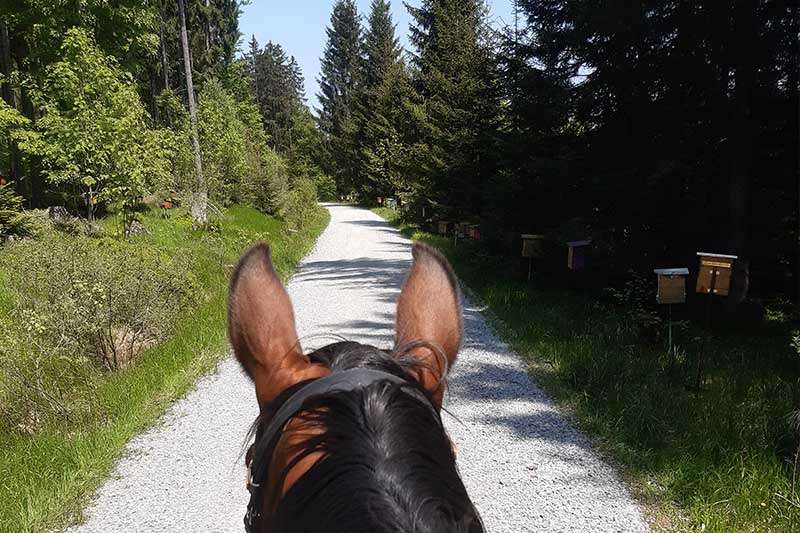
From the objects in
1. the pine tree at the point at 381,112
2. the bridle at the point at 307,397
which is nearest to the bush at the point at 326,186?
the pine tree at the point at 381,112

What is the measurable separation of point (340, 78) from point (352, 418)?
6508 cm

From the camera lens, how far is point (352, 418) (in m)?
0.87

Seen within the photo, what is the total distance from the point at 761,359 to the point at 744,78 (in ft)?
13.5

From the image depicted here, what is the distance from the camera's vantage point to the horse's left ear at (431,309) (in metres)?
1.33

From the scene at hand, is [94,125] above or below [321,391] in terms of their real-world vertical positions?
above

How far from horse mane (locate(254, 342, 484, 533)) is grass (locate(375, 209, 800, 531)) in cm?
299

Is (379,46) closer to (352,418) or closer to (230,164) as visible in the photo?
(230,164)

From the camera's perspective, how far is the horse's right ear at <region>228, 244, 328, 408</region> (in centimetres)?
124

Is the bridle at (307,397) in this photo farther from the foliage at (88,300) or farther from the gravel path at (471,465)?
the foliage at (88,300)

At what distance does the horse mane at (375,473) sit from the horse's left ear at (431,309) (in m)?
0.36

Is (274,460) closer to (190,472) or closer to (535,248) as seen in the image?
(190,472)

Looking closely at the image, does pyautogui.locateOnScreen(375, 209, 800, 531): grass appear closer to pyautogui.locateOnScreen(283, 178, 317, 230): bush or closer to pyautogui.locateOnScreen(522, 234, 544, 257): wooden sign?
pyautogui.locateOnScreen(522, 234, 544, 257): wooden sign

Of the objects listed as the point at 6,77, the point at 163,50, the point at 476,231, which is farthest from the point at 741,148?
the point at 163,50

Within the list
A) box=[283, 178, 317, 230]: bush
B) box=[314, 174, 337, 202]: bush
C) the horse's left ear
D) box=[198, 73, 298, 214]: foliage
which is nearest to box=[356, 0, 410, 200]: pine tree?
box=[283, 178, 317, 230]: bush
